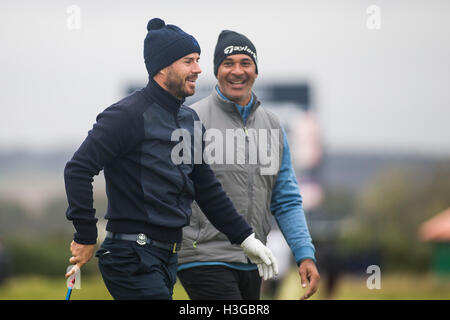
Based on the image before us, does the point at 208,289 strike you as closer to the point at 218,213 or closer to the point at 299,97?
the point at 218,213

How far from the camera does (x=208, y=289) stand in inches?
171

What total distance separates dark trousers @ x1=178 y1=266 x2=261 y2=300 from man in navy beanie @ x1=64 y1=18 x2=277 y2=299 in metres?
0.62

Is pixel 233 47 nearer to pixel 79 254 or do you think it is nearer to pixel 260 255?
pixel 260 255

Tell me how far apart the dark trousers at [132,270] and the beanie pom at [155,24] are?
120 cm

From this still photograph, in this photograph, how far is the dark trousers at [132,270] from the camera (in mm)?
3553

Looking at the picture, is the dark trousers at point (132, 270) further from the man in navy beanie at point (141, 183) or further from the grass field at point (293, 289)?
the grass field at point (293, 289)

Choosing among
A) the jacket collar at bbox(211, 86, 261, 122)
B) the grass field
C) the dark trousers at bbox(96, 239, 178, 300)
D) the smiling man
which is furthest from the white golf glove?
the grass field

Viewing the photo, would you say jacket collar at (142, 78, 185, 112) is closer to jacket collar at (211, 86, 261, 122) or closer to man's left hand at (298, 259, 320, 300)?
jacket collar at (211, 86, 261, 122)

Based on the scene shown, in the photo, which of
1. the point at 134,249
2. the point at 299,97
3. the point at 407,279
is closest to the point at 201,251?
the point at 134,249

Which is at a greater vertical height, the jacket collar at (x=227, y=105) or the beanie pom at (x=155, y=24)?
the beanie pom at (x=155, y=24)

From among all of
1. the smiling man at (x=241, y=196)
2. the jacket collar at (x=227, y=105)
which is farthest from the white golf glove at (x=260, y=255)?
the jacket collar at (x=227, y=105)

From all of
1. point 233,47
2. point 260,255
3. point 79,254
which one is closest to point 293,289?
point 233,47

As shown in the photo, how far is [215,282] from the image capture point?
4.35 metres

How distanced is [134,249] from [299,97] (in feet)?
71.8
